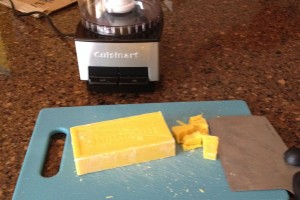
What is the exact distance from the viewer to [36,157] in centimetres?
60

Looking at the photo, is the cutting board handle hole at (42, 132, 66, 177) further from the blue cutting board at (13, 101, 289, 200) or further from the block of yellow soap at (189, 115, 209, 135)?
the block of yellow soap at (189, 115, 209, 135)

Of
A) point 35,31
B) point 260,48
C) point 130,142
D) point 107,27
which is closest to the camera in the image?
point 130,142

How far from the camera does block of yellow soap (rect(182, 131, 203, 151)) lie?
60 cm

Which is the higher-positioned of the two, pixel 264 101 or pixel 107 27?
pixel 107 27

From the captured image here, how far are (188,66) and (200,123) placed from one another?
231 millimetres

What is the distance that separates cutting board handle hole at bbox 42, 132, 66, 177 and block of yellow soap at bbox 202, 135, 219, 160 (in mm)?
213

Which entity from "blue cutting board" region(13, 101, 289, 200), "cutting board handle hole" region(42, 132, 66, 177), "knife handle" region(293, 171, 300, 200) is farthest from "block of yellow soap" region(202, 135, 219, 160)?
"cutting board handle hole" region(42, 132, 66, 177)

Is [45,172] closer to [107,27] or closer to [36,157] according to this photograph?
[36,157]

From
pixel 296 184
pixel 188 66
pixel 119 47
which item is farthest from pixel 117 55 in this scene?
pixel 296 184

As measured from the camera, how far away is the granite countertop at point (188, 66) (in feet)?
2.30

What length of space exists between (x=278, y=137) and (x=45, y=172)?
0.34 m

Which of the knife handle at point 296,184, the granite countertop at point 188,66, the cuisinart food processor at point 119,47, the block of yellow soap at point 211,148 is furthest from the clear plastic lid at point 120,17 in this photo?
the knife handle at point 296,184

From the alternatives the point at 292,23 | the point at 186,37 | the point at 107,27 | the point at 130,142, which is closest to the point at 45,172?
the point at 130,142

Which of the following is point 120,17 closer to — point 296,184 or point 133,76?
point 133,76
